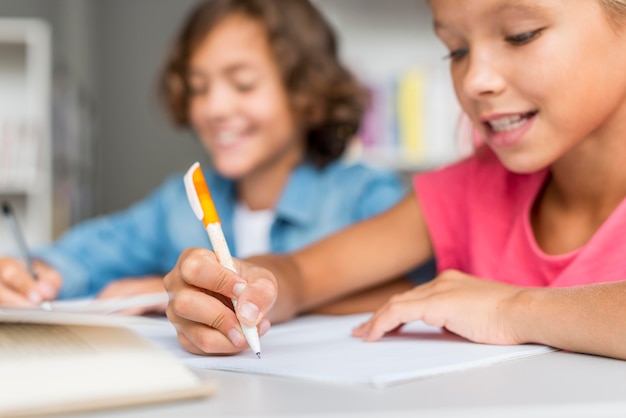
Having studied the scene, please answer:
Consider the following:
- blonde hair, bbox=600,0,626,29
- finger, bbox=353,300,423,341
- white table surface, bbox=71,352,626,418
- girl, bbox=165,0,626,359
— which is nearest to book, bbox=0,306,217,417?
white table surface, bbox=71,352,626,418

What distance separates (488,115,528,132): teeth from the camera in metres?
0.81

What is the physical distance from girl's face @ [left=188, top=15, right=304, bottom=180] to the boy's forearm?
3.45 feet

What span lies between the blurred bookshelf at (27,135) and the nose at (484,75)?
225 centimetres

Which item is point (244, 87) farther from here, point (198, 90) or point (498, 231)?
point (498, 231)

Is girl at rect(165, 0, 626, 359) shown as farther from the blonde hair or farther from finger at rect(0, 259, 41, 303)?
finger at rect(0, 259, 41, 303)

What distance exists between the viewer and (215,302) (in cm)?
60

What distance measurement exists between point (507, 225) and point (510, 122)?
17 centimetres

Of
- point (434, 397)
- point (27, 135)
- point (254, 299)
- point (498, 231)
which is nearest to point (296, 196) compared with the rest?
point (498, 231)

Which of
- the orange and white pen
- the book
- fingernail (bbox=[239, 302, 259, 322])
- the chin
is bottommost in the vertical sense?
fingernail (bbox=[239, 302, 259, 322])

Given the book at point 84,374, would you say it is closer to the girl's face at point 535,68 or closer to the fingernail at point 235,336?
the fingernail at point 235,336

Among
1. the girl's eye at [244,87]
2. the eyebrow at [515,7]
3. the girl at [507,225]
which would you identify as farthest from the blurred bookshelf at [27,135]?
the eyebrow at [515,7]

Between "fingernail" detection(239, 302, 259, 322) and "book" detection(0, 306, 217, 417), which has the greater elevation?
"book" detection(0, 306, 217, 417)

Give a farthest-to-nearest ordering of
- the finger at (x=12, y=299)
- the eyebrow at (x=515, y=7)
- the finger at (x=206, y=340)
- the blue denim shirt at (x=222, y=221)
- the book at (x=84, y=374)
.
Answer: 1. the blue denim shirt at (x=222, y=221)
2. the finger at (x=12, y=299)
3. the eyebrow at (x=515, y=7)
4. the finger at (x=206, y=340)
5. the book at (x=84, y=374)

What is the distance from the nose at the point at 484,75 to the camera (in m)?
0.77
